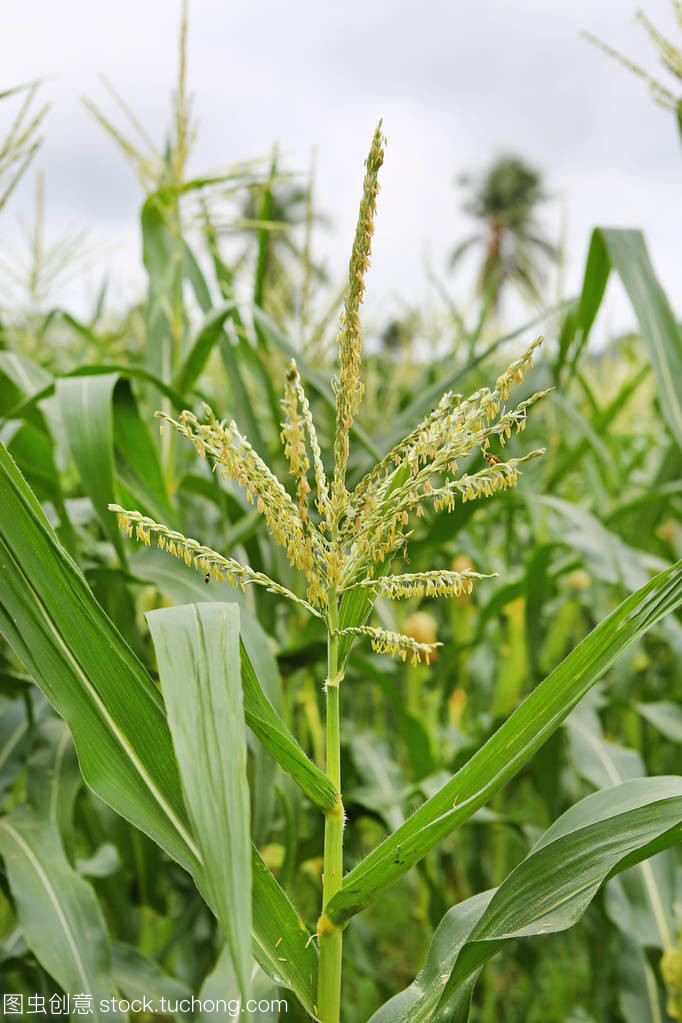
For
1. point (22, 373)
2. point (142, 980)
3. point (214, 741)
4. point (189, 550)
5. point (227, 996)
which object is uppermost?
point (22, 373)

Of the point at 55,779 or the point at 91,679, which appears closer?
the point at 91,679

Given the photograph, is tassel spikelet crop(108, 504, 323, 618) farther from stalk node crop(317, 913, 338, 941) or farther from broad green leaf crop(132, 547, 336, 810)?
stalk node crop(317, 913, 338, 941)

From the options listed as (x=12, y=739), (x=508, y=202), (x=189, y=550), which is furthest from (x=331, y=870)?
(x=508, y=202)

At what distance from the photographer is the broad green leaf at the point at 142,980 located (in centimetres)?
119

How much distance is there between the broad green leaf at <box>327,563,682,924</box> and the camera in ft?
1.95

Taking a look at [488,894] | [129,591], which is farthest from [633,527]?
[488,894]

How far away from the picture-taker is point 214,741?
19.7 inches

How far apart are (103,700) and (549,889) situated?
0.40 m

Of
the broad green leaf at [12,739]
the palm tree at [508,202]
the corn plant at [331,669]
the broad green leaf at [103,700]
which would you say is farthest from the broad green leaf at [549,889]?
the palm tree at [508,202]

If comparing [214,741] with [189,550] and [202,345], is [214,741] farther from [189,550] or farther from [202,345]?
[202,345]

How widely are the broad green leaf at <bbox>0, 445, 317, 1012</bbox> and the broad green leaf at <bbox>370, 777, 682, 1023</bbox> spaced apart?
11 cm

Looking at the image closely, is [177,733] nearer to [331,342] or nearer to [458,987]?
[458,987]

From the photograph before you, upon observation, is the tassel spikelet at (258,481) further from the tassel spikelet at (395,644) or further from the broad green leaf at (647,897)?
the broad green leaf at (647,897)

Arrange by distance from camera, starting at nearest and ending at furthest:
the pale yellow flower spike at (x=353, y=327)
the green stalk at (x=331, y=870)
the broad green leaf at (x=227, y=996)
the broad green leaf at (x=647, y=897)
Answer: the pale yellow flower spike at (x=353, y=327) → the green stalk at (x=331, y=870) → the broad green leaf at (x=227, y=996) → the broad green leaf at (x=647, y=897)
